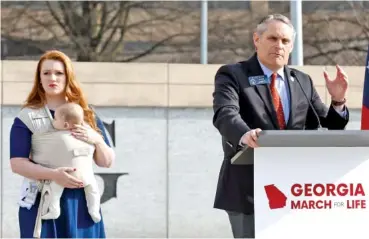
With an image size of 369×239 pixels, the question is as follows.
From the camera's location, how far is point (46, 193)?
4973 millimetres

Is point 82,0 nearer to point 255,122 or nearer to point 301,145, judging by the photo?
point 255,122

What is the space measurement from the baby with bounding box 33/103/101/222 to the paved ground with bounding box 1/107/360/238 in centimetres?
551

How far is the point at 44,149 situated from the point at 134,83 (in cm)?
563

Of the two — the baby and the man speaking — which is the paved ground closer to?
the baby

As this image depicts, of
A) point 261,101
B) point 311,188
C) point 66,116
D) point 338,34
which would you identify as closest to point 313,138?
point 311,188

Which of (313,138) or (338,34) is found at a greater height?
(338,34)

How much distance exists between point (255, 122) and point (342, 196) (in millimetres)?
805

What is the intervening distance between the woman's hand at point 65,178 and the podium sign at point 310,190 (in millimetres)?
1566

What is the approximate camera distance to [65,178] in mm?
4938

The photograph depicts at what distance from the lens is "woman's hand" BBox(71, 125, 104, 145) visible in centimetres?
504

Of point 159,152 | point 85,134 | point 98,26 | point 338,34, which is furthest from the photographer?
point 338,34

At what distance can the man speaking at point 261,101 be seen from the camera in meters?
4.30

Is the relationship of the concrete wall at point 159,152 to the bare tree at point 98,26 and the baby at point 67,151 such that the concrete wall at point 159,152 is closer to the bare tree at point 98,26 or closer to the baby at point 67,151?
the bare tree at point 98,26

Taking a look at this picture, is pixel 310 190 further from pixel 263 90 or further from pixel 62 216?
pixel 62 216
